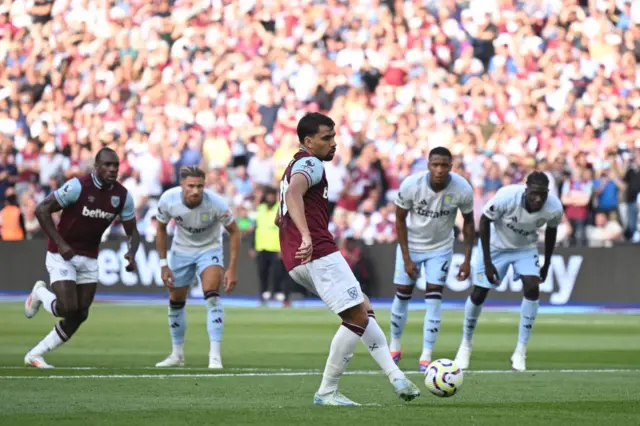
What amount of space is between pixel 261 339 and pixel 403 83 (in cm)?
1296

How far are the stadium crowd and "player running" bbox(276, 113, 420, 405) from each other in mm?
16634

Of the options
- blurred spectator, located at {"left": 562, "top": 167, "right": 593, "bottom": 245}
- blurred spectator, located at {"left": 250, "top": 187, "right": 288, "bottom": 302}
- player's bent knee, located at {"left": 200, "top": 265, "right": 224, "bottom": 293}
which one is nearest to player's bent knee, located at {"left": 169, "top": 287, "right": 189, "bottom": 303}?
player's bent knee, located at {"left": 200, "top": 265, "right": 224, "bottom": 293}

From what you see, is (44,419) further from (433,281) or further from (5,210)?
(5,210)

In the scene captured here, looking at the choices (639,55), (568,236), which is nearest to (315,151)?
(568,236)

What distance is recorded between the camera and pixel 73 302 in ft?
49.3

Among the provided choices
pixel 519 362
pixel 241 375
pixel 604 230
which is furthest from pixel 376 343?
pixel 604 230

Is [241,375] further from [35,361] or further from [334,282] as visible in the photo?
[334,282]

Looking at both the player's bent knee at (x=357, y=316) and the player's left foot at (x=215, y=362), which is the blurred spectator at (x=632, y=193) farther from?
the player's bent knee at (x=357, y=316)

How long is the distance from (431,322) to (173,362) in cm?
296

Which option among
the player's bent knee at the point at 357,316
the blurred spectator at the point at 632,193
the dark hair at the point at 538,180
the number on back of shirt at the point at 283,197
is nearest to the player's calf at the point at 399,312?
the dark hair at the point at 538,180

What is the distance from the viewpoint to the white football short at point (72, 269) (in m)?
15.1

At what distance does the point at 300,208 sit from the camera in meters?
10.0

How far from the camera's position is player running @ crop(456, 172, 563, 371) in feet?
51.5

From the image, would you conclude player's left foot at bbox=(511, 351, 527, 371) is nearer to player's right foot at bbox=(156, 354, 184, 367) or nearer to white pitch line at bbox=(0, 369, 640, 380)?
white pitch line at bbox=(0, 369, 640, 380)
